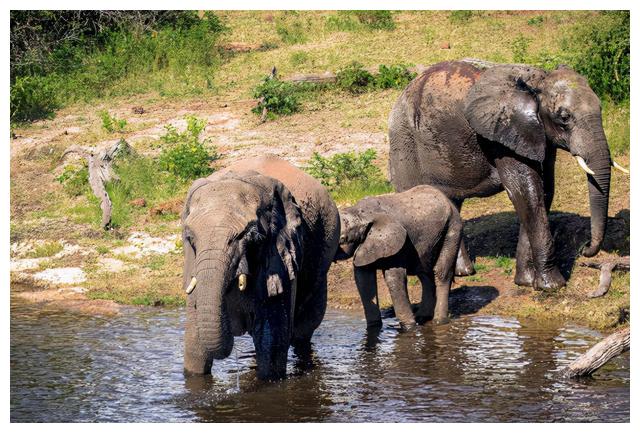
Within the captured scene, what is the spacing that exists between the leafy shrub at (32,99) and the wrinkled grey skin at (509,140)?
910cm

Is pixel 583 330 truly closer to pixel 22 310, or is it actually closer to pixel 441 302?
pixel 441 302

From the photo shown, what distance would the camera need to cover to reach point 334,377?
9062 mm

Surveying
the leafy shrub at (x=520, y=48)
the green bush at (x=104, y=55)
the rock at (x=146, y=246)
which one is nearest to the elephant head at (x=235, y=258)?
the rock at (x=146, y=246)

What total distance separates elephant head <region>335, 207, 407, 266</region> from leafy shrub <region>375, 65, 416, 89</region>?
9.08m

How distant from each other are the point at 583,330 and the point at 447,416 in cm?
326

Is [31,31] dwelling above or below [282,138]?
above

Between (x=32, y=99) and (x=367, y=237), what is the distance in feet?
36.5

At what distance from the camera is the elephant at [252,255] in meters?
7.13

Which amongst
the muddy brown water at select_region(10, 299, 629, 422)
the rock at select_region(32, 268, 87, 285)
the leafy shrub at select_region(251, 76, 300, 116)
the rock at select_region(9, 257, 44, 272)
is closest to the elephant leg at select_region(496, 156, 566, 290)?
the muddy brown water at select_region(10, 299, 629, 422)

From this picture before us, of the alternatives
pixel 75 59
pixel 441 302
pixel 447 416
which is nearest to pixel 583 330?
pixel 441 302

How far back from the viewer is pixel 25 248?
1420 centimetres

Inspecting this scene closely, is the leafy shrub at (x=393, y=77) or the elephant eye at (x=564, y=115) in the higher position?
the leafy shrub at (x=393, y=77)

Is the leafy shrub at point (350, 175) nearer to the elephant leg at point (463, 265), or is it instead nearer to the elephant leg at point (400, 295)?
the elephant leg at point (463, 265)

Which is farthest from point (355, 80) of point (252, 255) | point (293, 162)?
point (252, 255)
